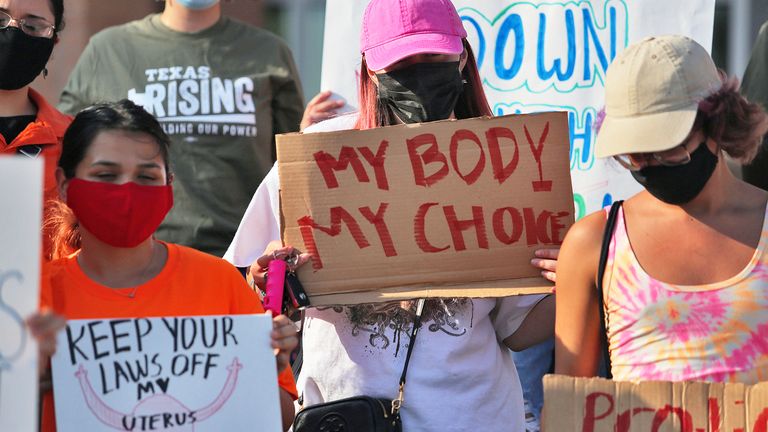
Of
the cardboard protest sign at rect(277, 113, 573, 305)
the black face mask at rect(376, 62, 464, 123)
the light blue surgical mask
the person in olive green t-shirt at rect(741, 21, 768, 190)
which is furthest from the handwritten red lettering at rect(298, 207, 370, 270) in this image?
the light blue surgical mask

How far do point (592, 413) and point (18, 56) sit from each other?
207 cm

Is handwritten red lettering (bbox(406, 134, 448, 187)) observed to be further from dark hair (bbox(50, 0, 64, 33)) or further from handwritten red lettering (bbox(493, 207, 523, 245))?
dark hair (bbox(50, 0, 64, 33))

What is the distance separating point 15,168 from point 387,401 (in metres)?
1.27

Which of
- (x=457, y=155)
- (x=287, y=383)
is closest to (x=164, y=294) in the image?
(x=287, y=383)

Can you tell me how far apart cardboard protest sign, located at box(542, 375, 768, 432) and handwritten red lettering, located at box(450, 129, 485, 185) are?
29.7 inches

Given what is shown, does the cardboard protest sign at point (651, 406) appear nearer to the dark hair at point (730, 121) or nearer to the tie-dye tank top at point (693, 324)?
the tie-dye tank top at point (693, 324)

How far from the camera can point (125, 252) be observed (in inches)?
131

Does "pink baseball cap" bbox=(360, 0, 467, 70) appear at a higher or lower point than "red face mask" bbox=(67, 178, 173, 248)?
higher

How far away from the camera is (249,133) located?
17.3 feet

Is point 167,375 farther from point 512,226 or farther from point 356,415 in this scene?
point 512,226

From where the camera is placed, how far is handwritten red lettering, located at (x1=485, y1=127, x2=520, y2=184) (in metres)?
3.63

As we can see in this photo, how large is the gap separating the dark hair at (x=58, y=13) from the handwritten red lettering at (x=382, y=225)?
125 cm

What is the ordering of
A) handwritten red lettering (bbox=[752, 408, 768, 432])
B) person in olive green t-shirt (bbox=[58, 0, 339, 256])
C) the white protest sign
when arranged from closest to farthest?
1. handwritten red lettering (bbox=[752, 408, 768, 432])
2. the white protest sign
3. person in olive green t-shirt (bbox=[58, 0, 339, 256])

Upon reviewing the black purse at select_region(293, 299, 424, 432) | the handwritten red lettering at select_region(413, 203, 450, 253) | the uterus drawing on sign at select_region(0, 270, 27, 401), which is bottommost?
the black purse at select_region(293, 299, 424, 432)
